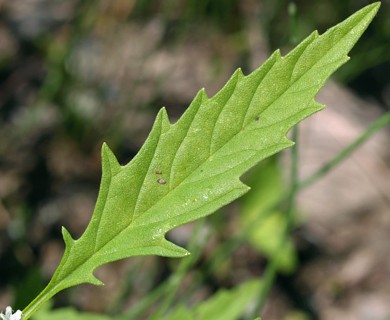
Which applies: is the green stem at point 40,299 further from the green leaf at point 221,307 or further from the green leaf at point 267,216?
the green leaf at point 267,216

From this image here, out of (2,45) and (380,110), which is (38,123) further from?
(380,110)

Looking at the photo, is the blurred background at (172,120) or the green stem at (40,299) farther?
the blurred background at (172,120)

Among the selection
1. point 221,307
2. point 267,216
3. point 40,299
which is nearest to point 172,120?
point 267,216

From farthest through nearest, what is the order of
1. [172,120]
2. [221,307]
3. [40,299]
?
1. [172,120]
2. [221,307]
3. [40,299]

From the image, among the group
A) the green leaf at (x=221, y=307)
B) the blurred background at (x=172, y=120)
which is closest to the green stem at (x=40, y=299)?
the green leaf at (x=221, y=307)

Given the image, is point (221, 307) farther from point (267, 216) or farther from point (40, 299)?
point (267, 216)

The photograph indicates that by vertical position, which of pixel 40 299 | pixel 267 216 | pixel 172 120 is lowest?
pixel 40 299

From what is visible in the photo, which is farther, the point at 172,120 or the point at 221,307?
the point at 172,120

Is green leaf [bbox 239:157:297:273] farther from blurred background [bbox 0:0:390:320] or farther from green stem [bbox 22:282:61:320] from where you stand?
green stem [bbox 22:282:61:320]

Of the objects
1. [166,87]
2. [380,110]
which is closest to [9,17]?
[166,87]
